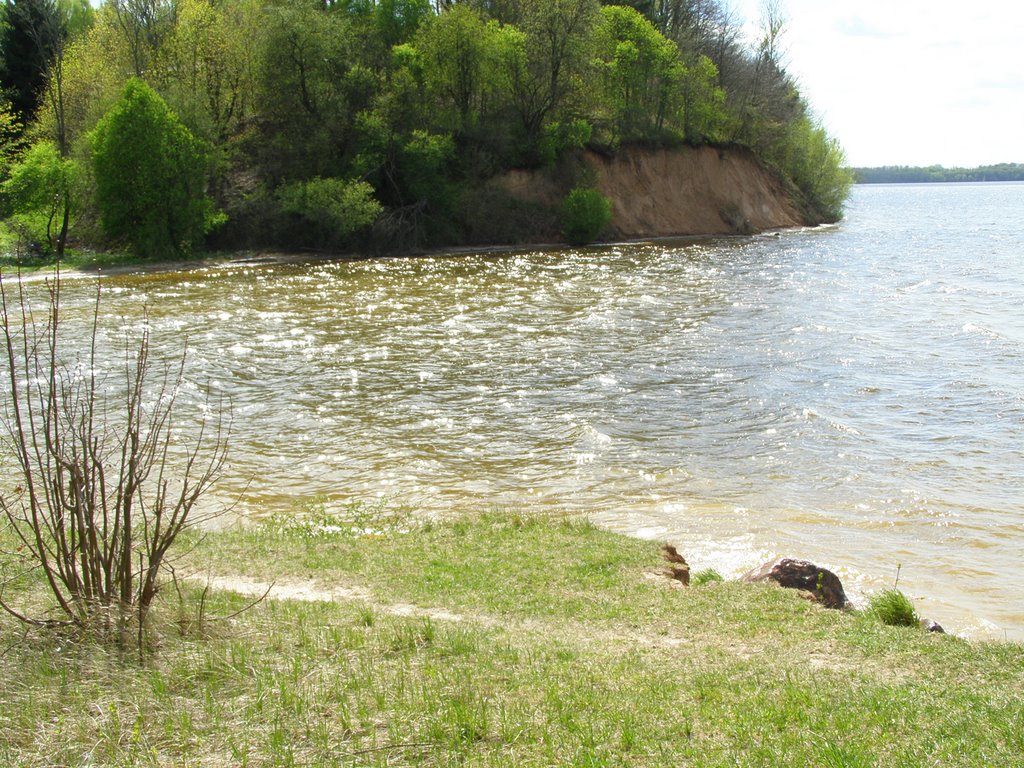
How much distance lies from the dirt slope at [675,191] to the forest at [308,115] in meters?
1.30

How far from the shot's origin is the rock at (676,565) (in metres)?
9.48

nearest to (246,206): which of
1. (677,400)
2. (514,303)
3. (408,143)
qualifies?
(408,143)

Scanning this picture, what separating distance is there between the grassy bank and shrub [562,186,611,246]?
41781mm

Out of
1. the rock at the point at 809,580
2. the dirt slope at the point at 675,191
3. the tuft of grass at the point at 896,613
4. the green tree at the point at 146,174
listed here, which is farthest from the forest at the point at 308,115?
the tuft of grass at the point at 896,613

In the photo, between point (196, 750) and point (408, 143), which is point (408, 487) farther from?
point (408, 143)

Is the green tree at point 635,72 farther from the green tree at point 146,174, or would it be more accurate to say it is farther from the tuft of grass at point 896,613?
the tuft of grass at point 896,613

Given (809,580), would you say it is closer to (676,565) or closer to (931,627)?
(931,627)

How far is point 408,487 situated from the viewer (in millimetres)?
13266

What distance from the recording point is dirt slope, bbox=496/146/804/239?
A: 169 feet

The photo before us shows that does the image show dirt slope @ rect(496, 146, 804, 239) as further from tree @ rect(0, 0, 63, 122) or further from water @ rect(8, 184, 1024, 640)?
tree @ rect(0, 0, 63, 122)

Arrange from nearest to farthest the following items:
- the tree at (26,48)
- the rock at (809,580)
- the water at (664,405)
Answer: the rock at (809,580) → the water at (664,405) → the tree at (26,48)

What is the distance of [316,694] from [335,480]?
26.7 feet

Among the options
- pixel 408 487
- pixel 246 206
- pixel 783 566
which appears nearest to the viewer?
pixel 783 566

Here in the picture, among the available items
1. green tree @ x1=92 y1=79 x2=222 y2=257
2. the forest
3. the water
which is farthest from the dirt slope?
green tree @ x1=92 y1=79 x2=222 y2=257
